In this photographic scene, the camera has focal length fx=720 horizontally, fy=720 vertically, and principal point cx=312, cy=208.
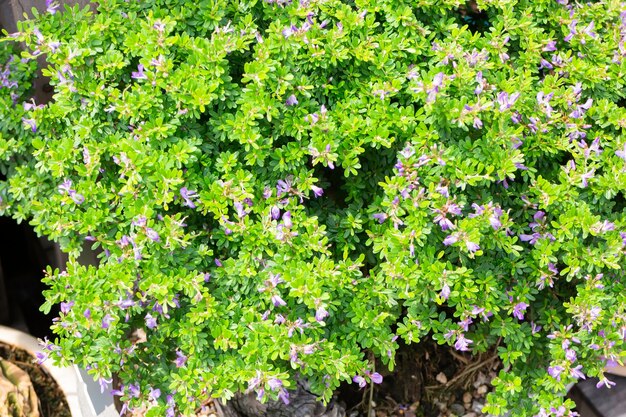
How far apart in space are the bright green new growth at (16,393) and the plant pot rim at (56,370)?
3.9 inches

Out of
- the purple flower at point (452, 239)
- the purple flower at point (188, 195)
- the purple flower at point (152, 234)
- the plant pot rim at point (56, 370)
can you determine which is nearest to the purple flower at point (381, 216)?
the purple flower at point (452, 239)

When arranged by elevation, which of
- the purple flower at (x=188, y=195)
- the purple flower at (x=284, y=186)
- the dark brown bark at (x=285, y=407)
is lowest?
the dark brown bark at (x=285, y=407)

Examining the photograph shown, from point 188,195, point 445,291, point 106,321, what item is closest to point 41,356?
point 106,321

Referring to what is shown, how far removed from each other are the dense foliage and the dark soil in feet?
1.86

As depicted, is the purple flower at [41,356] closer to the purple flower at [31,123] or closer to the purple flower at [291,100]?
the purple flower at [31,123]

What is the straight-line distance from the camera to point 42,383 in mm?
2719

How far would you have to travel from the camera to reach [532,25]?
Answer: 7.76 feet

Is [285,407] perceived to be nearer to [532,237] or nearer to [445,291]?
[445,291]

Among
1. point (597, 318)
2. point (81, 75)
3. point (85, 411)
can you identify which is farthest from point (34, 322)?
point (597, 318)

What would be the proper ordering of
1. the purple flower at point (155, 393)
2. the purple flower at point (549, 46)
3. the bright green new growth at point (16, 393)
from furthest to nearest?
the bright green new growth at point (16, 393)
the purple flower at point (549, 46)
the purple flower at point (155, 393)

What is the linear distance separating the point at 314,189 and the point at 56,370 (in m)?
1.28

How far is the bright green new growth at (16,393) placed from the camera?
2473 mm

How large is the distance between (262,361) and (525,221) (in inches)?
37.1

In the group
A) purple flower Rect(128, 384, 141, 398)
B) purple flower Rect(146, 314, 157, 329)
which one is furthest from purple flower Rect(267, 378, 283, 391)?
purple flower Rect(128, 384, 141, 398)
